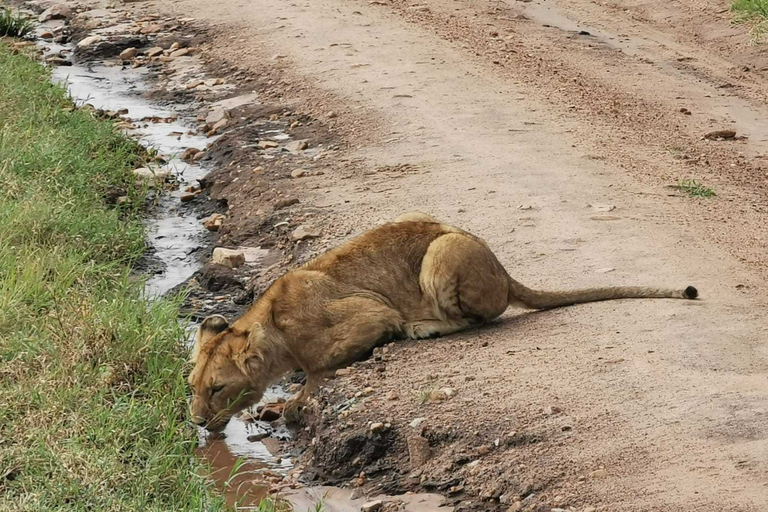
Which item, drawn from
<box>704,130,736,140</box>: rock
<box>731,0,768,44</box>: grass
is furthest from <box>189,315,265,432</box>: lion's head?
<box>731,0,768,44</box>: grass

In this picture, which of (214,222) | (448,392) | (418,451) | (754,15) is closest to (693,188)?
(214,222)

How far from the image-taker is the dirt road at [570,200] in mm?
5590

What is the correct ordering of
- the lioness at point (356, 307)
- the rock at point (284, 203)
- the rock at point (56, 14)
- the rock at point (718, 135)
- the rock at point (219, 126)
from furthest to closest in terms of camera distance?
the rock at point (56, 14)
the rock at point (219, 126)
the rock at point (718, 135)
the rock at point (284, 203)
the lioness at point (356, 307)

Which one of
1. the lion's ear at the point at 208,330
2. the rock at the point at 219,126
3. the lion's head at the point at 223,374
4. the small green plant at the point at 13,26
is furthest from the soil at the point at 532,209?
the small green plant at the point at 13,26

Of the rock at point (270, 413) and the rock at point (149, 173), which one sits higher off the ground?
the rock at point (149, 173)

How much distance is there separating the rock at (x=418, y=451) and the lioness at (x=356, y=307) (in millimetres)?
985

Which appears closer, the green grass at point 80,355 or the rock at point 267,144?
the green grass at point 80,355

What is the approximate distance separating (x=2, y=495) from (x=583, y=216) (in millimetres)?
4456

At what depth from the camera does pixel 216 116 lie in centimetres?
1184

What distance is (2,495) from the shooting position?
547 cm

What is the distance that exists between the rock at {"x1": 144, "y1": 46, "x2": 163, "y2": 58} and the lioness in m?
7.54

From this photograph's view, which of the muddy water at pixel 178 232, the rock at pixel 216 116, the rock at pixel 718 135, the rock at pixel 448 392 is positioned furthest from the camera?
the rock at pixel 216 116

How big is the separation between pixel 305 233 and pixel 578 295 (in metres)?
2.33

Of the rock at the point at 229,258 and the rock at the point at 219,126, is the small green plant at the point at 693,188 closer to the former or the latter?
the rock at the point at 229,258
